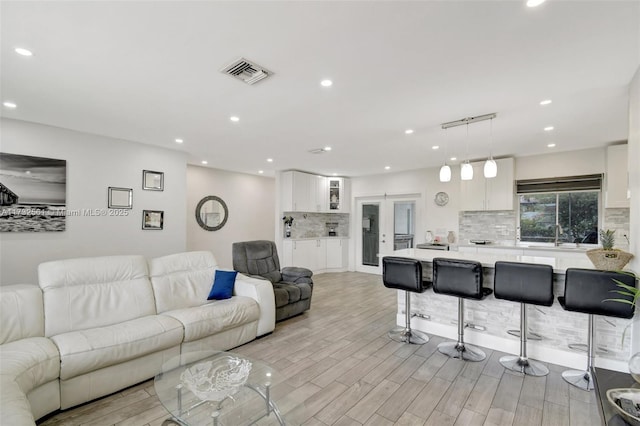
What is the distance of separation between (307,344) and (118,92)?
3266 millimetres

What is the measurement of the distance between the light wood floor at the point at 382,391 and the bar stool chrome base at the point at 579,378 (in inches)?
2.5

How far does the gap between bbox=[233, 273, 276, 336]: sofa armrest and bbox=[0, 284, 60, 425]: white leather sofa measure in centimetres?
176

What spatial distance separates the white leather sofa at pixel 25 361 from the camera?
154cm

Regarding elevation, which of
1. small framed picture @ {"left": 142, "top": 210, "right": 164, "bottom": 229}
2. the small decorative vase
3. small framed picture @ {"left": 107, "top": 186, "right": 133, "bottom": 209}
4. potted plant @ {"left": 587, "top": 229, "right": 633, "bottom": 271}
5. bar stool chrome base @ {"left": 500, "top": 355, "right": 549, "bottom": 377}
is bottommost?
bar stool chrome base @ {"left": 500, "top": 355, "right": 549, "bottom": 377}

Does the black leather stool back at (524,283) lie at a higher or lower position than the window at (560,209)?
lower

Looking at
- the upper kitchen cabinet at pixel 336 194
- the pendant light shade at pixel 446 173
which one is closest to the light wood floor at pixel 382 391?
the pendant light shade at pixel 446 173

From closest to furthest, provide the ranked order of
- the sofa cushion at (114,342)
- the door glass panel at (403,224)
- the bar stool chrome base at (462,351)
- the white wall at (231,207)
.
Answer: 1. the sofa cushion at (114,342)
2. the bar stool chrome base at (462,351)
3. the white wall at (231,207)
4. the door glass panel at (403,224)

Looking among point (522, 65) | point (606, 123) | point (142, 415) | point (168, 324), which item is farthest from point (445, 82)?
point (142, 415)

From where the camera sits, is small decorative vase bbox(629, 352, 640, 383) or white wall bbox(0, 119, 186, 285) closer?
small decorative vase bbox(629, 352, 640, 383)

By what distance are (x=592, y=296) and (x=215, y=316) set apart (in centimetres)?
337

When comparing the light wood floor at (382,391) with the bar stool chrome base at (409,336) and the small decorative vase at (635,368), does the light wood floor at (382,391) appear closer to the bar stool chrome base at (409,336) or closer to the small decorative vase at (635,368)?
the bar stool chrome base at (409,336)

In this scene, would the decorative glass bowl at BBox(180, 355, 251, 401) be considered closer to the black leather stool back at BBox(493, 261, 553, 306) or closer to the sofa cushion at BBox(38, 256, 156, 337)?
the sofa cushion at BBox(38, 256, 156, 337)

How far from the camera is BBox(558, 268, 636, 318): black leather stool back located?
2234 mm

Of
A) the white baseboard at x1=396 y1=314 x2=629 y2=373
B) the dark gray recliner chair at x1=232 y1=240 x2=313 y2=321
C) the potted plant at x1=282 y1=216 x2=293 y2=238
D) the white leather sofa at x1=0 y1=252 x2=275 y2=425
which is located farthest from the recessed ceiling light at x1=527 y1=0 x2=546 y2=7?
the potted plant at x1=282 y1=216 x2=293 y2=238
